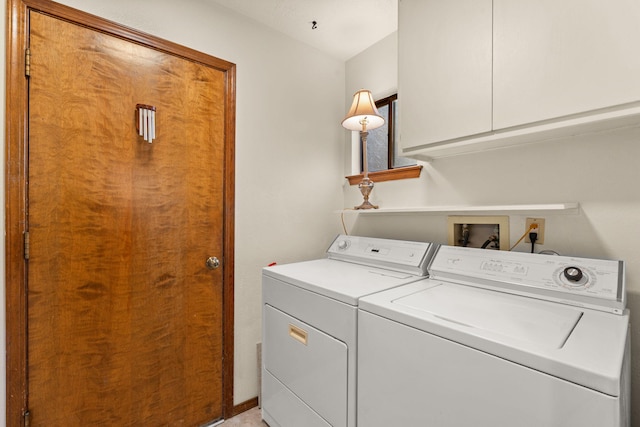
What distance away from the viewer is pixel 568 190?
1.27 m

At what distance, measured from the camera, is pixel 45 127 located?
127 cm

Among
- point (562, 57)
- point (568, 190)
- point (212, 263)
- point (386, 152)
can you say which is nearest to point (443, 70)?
point (562, 57)

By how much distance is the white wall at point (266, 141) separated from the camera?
1702mm

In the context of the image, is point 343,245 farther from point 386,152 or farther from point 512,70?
point 512,70

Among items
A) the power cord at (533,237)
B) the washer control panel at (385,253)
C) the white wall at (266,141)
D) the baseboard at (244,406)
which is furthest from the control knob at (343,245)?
the baseboard at (244,406)

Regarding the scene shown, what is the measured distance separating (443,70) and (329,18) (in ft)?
2.96

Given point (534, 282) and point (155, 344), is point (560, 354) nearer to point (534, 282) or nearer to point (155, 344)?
point (534, 282)

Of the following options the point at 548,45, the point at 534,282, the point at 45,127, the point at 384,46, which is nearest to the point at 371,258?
the point at 534,282

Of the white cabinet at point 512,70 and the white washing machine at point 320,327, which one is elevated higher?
the white cabinet at point 512,70

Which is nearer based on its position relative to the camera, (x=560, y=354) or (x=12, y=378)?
(x=560, y=354)

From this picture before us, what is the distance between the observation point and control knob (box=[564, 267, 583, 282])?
105cm

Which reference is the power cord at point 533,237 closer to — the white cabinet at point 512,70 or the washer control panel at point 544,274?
the washer control panel at point 544,274

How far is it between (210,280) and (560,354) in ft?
5.19

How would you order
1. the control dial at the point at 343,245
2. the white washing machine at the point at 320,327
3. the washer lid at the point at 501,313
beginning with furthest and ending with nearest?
1. the control dial at the point at 343,245
2. the white washing machine at the point at 320,327
3. the washer lid at the point at 501,313
